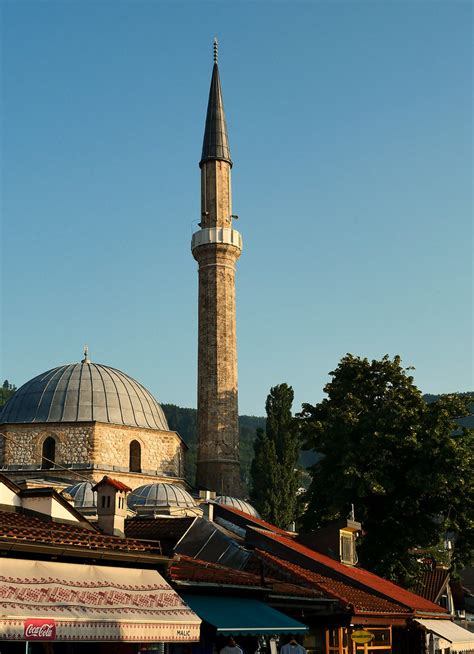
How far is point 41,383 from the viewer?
39531mm

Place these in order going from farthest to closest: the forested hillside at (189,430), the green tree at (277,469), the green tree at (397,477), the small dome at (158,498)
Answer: the forested hillside at (189,430) → the green tree at (277,469) → the small dome at (158,498) → the green tree at (397,477)

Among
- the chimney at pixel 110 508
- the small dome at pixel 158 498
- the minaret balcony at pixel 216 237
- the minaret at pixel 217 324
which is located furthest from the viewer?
the minaret balcony at pixel 216 237

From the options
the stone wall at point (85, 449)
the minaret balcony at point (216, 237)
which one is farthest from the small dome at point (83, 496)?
the minaret balcony at point (216, 237)

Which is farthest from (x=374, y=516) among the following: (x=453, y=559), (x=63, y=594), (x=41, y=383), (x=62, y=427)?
(x=63, y=594)

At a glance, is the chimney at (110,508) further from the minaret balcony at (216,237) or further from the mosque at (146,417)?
the minaret balcony at (216,237)

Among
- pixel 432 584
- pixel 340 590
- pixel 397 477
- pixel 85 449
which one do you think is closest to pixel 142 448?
pixel 85 449

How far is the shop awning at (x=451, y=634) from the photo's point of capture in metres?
21.0

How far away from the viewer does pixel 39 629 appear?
32.6ft

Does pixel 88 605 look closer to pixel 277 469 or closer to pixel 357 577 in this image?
pixel 357 577

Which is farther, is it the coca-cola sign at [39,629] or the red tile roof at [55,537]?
the red tile roof at [55,537]

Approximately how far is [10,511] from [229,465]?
27.0 m

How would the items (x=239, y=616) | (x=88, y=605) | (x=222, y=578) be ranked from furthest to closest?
1. (x=222, y=578)
2. (x=239, y=616)
3. (x=88, y=605)

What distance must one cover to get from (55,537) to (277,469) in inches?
1243

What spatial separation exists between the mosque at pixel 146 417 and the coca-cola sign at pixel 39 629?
2090 cm
